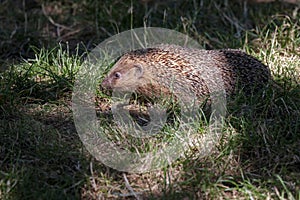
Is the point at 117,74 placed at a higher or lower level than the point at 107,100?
higher

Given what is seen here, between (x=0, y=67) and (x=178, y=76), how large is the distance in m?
1.62

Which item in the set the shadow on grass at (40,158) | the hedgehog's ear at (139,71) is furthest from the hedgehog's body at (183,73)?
the shadow on grass at (40,158)

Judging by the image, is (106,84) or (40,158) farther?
(106,84)

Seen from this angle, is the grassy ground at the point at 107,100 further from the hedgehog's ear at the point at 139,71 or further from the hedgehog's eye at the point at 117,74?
the hedgehog's ear at the point at 139,71

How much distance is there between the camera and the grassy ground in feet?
11.4

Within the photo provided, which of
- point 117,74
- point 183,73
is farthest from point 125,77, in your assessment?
point 183,73

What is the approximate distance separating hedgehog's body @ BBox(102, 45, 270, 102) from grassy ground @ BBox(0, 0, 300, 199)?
19cm

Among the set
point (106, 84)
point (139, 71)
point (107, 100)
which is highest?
point (139, 71)

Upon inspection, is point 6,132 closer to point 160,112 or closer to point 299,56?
point 160,112

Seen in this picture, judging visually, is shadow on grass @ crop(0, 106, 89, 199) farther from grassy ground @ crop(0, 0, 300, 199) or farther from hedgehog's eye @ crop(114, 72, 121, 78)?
hedgehog's eye @ crop(114, 72, 121, 78)

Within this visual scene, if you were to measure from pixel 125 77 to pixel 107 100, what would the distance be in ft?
0.71

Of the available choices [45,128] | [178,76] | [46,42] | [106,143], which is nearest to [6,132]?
[45,128]

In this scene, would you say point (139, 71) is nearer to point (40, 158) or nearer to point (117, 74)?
point (117, 74)

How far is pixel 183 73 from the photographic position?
14.7ft
